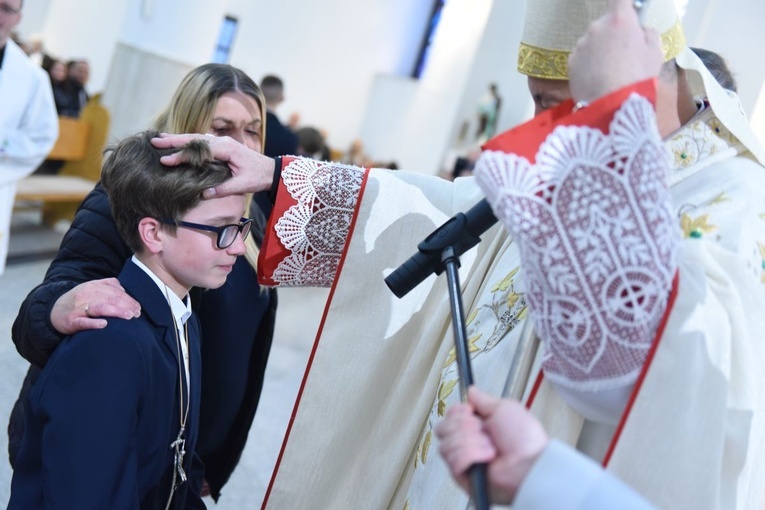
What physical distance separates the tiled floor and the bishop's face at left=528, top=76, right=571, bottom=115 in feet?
7.58

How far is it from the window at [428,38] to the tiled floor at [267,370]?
8.70 metres

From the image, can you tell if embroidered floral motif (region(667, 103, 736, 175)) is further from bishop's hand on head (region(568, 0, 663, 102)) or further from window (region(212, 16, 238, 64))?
window (region(212, 16, 238, 64))

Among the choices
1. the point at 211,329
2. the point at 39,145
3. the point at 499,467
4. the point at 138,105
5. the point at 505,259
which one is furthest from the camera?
the point at 138,105

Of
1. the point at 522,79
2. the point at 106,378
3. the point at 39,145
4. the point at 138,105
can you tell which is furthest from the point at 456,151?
the point at 106,378

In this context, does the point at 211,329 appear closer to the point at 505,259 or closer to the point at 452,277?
the point at 505,259

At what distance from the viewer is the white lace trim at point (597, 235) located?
1.05 metres

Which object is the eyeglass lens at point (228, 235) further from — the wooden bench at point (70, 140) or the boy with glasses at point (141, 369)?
the wooden bench at point (70, 140)

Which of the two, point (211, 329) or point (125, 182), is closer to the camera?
point (125, 182)

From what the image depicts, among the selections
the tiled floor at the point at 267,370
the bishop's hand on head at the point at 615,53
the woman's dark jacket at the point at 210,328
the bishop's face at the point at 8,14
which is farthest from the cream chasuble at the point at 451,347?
the bishop's face at the point at 8,14

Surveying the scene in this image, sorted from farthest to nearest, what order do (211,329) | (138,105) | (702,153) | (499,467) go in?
(138,105) < (211,329) < (702,153) < (499,467)

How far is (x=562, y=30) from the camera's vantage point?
1.40m

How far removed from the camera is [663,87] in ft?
4.59

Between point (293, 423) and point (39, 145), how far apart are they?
3624 mm

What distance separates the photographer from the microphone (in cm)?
124
